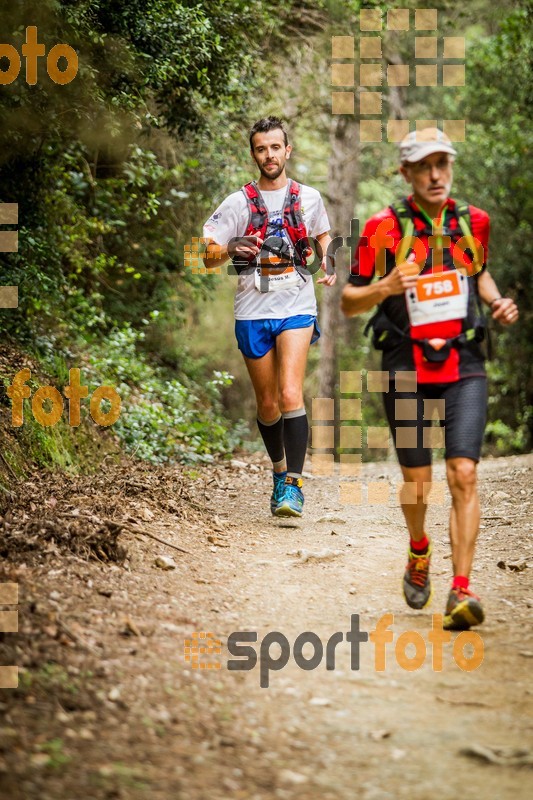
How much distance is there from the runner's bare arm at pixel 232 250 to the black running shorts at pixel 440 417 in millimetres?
2268

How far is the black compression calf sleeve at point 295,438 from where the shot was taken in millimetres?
6695

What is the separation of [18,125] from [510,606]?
5310 millimetres

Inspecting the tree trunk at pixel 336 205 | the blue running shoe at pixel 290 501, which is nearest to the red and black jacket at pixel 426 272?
the blue running shoe at pixel 290 501

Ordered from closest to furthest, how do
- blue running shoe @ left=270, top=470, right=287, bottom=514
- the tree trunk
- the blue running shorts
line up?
the blue running shorts, blue running shoe @ left=270, top=470, right=287, bottom=514, the tree trunk

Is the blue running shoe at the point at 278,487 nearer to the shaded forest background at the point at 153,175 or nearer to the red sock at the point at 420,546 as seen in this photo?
the shaded forest background at the point at 153,175

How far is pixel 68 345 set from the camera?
912cm

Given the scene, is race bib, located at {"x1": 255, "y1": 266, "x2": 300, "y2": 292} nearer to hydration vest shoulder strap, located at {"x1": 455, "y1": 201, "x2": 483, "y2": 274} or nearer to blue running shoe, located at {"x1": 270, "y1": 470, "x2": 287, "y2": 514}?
blue running shoe, located at {"x1": 270, "y1": 470, "x2": 287, "y2": 514}

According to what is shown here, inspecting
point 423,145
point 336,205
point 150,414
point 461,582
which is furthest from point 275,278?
point 336,205

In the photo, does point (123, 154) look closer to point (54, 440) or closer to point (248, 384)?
point (54, 440)

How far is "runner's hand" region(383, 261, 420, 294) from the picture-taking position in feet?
13.6

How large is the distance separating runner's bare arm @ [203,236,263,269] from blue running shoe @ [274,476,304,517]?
1.68m

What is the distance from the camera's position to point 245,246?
21.1 feet

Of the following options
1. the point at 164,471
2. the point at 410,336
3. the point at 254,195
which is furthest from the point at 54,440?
the point at 410,336

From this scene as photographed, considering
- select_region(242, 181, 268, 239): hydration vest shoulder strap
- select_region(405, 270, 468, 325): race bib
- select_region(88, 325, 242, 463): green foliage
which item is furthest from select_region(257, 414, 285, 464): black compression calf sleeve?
select_region(405, 270, 468, 325): race bib
